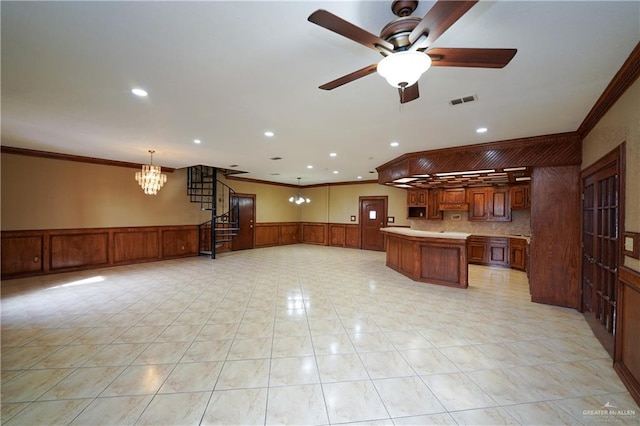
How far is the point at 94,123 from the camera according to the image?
149 inches

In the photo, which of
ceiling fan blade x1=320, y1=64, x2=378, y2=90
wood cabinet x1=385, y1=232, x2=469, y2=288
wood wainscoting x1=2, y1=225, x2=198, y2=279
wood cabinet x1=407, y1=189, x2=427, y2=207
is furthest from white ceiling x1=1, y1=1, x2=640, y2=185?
wood cabinet x1=407, y1=189, x2=427, y2=207

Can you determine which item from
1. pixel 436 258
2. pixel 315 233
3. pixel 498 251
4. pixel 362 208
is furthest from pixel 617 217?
pixel 315 233

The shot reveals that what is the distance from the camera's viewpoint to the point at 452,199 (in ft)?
25.5

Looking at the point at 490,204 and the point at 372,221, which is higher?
the point at 490,204

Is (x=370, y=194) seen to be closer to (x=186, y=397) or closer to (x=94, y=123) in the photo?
(x=94, y=123)

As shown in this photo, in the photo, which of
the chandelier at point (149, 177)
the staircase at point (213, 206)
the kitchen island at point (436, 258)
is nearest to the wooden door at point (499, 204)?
the kitchen island at point (436, 258)

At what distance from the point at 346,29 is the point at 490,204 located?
7.43m

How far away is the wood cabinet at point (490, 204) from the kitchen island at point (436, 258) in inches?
104

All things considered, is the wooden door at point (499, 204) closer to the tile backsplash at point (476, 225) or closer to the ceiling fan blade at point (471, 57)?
the tile backsplash at point (476, 225)

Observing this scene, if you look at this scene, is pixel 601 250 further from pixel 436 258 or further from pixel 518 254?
pixel 518 254

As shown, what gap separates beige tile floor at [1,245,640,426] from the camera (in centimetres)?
193

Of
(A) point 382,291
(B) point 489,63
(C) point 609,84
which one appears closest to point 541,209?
(C) point 609,84

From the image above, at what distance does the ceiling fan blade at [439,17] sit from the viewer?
1192 mm

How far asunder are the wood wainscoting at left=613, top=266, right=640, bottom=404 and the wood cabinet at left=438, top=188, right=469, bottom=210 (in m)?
5.45
